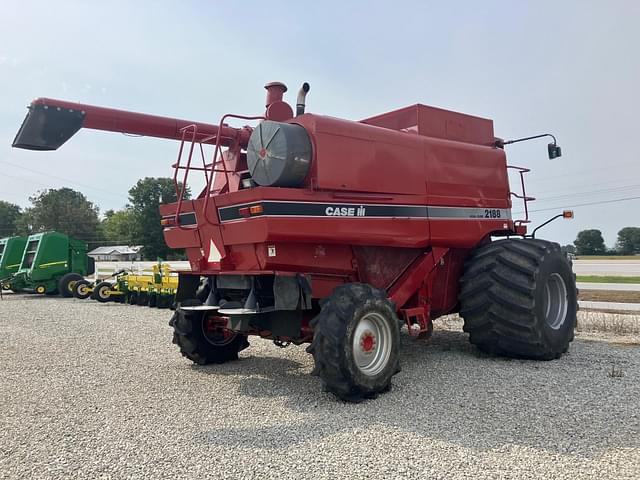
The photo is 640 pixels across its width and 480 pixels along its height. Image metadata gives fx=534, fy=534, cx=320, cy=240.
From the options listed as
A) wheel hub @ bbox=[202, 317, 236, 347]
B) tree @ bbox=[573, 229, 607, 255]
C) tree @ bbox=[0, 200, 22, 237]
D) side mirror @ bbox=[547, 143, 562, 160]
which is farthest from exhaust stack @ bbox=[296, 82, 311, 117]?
tree @ bbox=[0, 200, 22, 237]

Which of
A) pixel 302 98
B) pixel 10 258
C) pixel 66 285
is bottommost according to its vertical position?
pixel 66 285

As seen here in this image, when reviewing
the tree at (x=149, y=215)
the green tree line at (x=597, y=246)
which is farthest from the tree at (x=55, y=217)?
the green tree line at (x=597, y=246)

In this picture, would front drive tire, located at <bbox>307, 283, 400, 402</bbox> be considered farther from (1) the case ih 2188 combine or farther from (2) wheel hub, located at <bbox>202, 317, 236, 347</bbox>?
(2) wheel hub, located at <bbox>202, 317, 236, 347</bbox>

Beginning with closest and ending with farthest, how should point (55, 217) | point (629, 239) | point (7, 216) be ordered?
point (55, 217), point (629, 239), point (7, 216)

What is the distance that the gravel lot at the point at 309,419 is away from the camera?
353cm

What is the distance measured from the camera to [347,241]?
5.58m

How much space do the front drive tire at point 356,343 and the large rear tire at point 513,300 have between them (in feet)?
5.04

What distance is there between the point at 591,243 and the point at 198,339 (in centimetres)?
7204

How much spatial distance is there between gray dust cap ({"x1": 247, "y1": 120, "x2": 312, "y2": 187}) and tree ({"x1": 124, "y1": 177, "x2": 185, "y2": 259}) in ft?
147

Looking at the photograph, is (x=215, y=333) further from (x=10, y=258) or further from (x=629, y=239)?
(x=629, y=239)

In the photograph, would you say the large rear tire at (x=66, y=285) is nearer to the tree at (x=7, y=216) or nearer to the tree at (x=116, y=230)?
the tree at (x=116, y=230)

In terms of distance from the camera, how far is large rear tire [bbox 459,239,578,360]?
627cm

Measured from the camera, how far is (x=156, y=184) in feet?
231

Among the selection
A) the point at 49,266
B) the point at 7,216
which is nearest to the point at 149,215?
the point at 49,266
